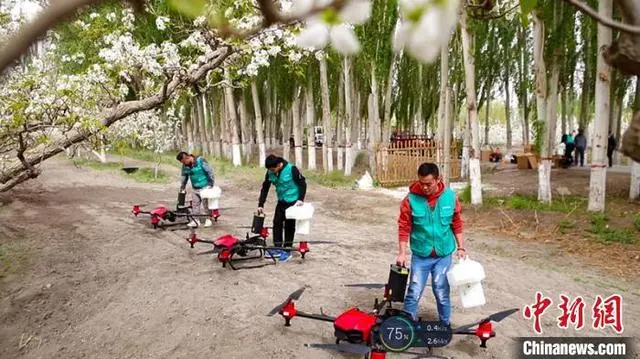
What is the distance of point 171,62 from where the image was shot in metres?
8.52

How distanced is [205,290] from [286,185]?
1980mm

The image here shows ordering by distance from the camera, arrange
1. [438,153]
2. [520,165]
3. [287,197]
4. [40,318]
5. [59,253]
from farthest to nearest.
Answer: [520,165], [438,153], [59,253], [287,197], [40,318]

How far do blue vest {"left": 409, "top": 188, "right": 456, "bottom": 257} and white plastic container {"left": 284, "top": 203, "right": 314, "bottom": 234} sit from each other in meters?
2.53

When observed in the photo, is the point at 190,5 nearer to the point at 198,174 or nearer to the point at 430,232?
the point at 430,232

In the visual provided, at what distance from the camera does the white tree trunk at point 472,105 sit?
11375 mm

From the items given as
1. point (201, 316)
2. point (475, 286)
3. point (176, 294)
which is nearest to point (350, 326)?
point (475, 286)

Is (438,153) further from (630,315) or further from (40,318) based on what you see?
(40,318)

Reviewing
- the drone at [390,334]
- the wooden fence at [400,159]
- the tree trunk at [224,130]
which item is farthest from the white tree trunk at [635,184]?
the tree trunk at [224,130]

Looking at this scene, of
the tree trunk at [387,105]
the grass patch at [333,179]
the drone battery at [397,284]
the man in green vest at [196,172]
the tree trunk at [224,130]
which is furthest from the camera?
the tree trunk at [224,130]

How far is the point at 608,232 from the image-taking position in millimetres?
8844

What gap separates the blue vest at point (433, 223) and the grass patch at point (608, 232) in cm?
569

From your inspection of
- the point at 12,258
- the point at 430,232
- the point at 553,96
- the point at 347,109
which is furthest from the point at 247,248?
the point at 347,109

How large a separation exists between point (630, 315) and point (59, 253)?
881cm

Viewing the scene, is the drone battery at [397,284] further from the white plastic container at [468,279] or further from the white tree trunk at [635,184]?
the white tree trunk at [635,184]
